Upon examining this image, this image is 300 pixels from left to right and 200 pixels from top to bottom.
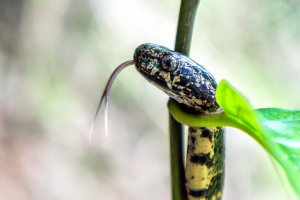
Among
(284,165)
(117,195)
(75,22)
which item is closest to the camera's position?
(284,165)

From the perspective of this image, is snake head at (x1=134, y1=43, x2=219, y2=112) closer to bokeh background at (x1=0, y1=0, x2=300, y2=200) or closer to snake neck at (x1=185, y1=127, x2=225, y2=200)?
snake neck at (x1=185, y1=127, x2=225, y2=200)

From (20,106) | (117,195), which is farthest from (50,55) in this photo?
(117,195)

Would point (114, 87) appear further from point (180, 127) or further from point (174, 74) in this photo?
point (180, 127)

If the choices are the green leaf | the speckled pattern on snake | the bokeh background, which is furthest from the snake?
the bokeh background

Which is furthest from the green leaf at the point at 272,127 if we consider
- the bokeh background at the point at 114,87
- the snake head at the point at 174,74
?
the bokeh background at the point at 114,87

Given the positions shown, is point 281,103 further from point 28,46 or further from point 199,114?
point 199,114

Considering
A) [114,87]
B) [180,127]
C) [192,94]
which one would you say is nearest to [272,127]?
[180,127]
